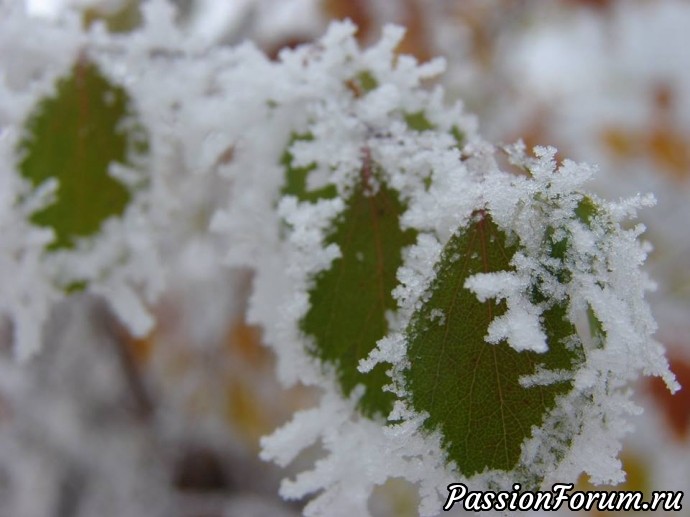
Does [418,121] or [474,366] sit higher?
[418,121]

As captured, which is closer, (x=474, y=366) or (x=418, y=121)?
(x=474, y=366)

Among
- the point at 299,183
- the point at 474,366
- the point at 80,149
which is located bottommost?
the point at 474,366

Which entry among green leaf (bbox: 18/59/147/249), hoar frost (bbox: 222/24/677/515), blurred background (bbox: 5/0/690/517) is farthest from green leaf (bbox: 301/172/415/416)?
blurred background (bbox: 5/0/690/517)

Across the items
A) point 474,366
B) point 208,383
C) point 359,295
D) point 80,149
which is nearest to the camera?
point 474,366

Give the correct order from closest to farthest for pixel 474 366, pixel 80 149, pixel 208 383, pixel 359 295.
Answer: pixel 474 366
pixel 359 295
pixel 80 149
pixel 208 383

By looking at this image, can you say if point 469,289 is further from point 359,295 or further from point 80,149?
point 80,149

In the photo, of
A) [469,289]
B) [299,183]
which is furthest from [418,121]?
[469,289]

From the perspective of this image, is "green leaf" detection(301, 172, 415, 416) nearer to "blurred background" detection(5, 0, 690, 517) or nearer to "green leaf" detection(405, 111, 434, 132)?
"green leaf" detection(405, 111, 434, 132)

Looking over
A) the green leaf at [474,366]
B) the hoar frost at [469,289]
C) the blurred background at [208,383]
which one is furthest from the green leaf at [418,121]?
the blurred background at [208,383]

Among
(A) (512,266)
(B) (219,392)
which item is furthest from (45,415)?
(A) (512,266)
